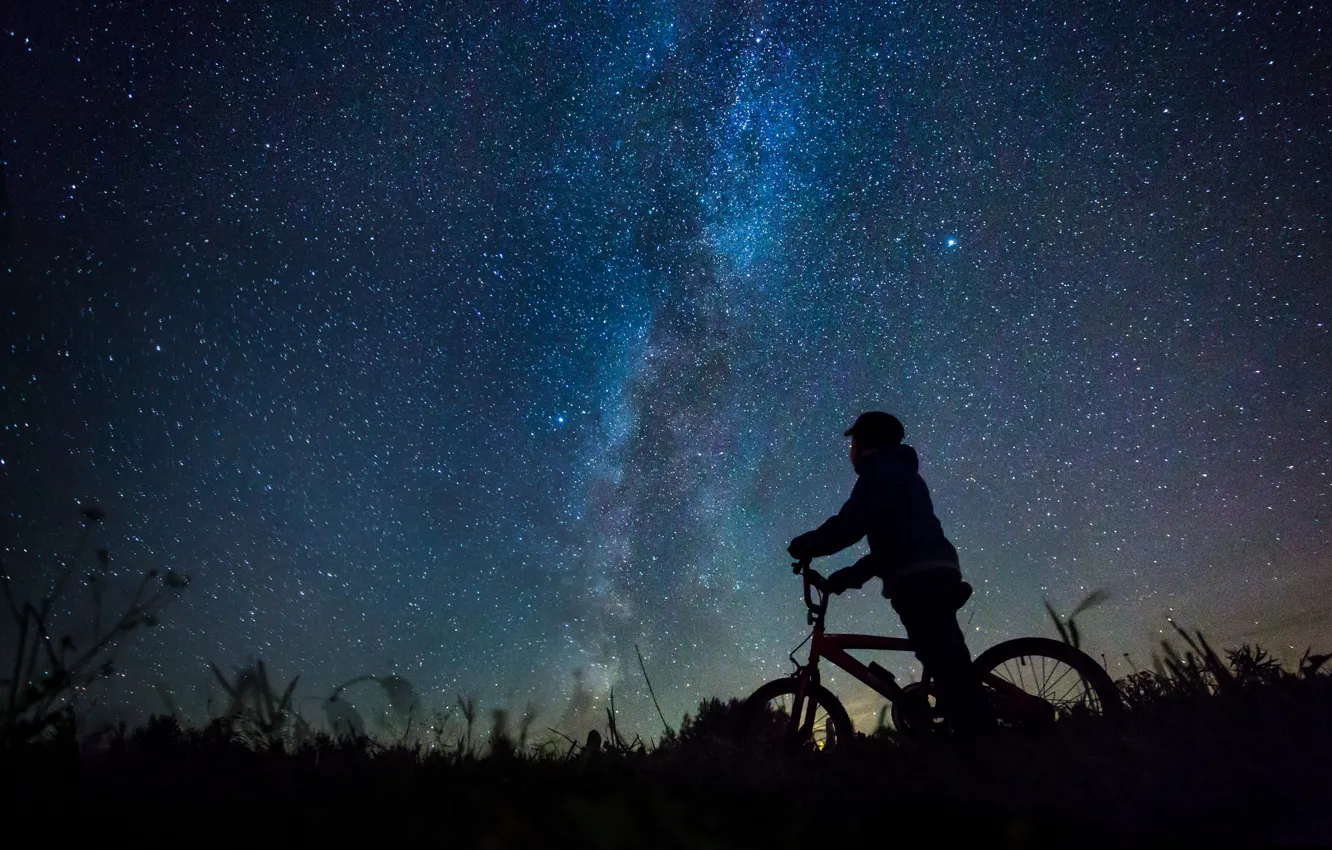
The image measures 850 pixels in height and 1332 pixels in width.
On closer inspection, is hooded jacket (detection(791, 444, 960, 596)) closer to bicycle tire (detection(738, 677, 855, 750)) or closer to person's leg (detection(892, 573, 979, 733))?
person's leg (detection(892, 573, 979, 733))

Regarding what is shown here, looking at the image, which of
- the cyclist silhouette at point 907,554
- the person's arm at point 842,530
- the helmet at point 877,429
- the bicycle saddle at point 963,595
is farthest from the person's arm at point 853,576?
the helmet at point 877,429

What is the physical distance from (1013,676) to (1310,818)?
2.59m

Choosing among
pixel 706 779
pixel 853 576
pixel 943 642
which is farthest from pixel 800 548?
pixel 706 779

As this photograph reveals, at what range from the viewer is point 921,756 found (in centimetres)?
413

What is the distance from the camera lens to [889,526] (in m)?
5.18

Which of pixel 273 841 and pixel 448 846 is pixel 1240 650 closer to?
pixel 448 846

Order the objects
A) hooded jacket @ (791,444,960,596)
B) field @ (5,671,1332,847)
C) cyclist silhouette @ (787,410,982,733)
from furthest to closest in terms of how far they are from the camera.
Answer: hooded jacket @ (791,444,960,596)
cyclist silhouette @ (787,410,982,733)
field @ (5,671,1332,847)

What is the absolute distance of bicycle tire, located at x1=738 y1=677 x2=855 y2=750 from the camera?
5398 mm

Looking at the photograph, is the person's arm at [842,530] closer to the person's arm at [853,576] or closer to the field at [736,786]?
the person's arm at [853,576]

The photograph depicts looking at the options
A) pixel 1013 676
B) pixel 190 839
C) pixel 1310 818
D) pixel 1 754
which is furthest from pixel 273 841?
pixel 1013 676

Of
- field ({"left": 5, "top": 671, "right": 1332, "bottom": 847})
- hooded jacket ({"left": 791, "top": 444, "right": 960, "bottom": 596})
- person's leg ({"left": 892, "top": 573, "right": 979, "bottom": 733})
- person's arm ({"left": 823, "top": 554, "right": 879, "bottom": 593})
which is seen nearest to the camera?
field ({"left": 5, "top": 671, "right": 1332, "bottom": 847})

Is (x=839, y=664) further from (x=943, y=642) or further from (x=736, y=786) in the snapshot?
(x=736, y=786)

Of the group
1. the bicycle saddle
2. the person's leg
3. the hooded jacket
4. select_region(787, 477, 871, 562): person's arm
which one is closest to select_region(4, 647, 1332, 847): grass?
the person's leg

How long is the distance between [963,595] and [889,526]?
759 mm
